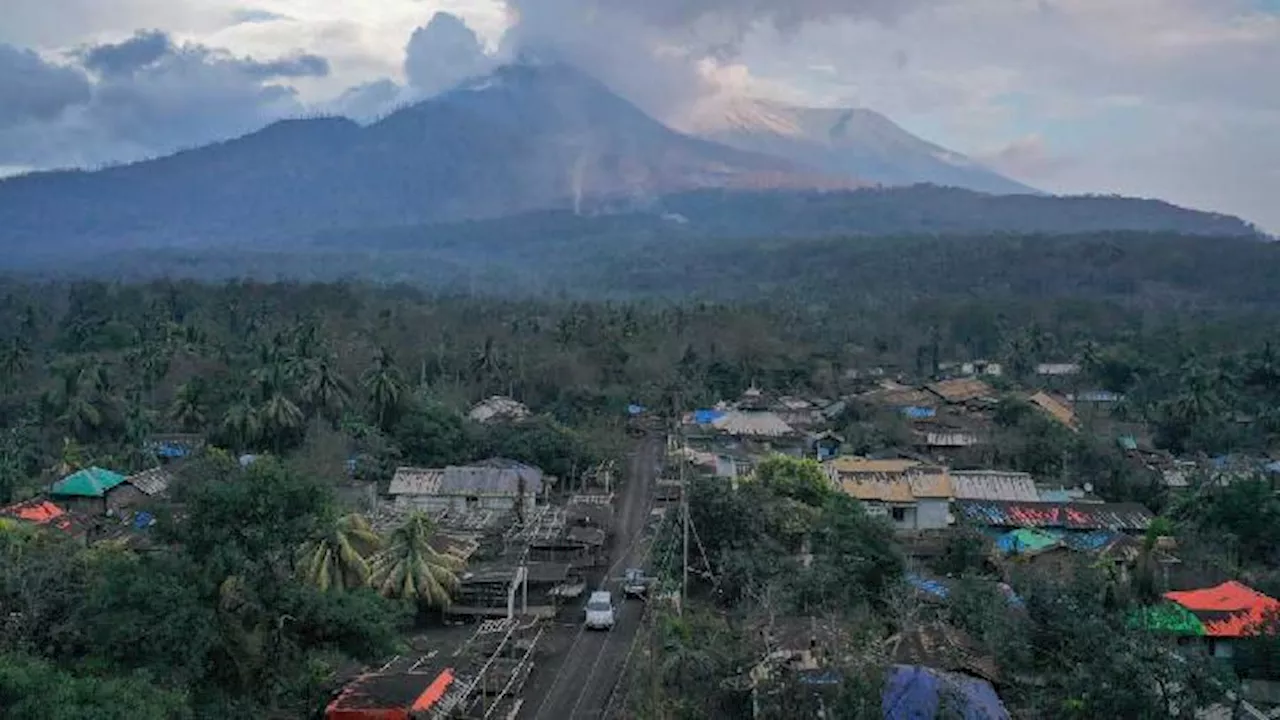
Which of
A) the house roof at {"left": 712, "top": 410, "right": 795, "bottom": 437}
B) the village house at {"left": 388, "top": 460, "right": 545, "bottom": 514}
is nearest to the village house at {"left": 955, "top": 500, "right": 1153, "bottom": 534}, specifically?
the village house at {"left": 388, "top": 460, "right": 545, "bottom": 514}

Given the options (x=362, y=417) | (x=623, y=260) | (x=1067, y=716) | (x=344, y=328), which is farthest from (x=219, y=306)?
(x=623, y=260)

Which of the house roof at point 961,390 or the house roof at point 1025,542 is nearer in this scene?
the house roof at point 1025,542

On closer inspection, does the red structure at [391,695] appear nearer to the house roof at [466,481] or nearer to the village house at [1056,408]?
the house roof at [466,481]

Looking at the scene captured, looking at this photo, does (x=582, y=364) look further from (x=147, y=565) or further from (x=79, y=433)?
(x=147, y=565)

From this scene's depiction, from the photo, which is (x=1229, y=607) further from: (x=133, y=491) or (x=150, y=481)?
(x=150, y=481)

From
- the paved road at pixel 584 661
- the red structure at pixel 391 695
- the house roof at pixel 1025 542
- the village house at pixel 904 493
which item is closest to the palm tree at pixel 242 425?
the paved road at pixel 584 661
